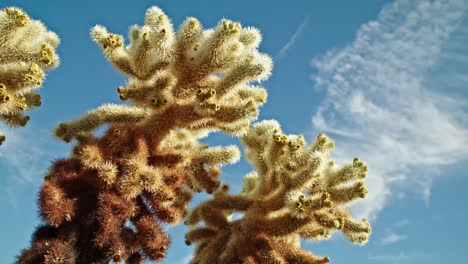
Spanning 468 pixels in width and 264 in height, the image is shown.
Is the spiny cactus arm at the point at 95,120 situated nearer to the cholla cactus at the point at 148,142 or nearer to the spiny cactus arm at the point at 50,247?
the cholla cactus at the point at 148,142

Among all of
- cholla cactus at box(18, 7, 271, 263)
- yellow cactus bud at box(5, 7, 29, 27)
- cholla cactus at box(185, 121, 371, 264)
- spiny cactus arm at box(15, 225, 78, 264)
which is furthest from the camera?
cholla cactus at box(185, 121, 371, 264)

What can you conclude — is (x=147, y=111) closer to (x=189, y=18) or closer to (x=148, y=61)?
(x=148, y=61)

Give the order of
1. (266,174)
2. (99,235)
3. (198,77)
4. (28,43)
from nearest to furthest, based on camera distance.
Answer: (99,235), (28,43), (198,77), (266,174)

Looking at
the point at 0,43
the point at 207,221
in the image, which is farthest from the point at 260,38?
the point at 0,43

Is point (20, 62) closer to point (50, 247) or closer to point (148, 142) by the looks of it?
point (148, 142)

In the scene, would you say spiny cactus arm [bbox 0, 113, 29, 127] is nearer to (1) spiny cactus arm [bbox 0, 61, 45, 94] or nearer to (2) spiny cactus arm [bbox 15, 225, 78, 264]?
(1) spiny cactus arm [bbox 0, 61, 45, 94]

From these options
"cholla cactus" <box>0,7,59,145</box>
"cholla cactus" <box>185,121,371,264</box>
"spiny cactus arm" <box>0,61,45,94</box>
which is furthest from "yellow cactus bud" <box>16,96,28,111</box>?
"cholla cactus" <box>185,121,371,264</box>
